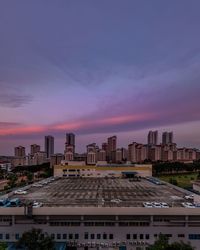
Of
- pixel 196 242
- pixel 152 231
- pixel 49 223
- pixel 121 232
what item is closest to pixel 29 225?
pixel 49 223

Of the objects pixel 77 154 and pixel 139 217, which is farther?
pixel 77 154

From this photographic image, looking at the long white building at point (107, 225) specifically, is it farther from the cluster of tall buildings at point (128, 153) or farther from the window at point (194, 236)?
the cluster of tall buildings at point (128, 153)

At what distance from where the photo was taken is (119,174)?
2967 cm

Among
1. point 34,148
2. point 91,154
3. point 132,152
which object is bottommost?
point 91,154

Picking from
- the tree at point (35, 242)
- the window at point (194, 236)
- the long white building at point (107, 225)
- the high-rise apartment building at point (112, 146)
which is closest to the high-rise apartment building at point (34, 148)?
the high-rise apartment building at point (112, 146)

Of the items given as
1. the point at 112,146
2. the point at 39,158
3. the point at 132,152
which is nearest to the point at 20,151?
the point at 39,158

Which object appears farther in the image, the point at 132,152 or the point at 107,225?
the point at 132,152

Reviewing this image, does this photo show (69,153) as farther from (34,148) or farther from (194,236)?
(194,236)

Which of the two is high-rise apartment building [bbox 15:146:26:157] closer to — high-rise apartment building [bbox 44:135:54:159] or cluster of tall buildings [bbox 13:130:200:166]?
high-rise apartment building [bbox 44:135:54:159]

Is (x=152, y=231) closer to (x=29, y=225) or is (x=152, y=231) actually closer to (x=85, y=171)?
(x=29, y=225)

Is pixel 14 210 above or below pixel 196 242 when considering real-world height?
above

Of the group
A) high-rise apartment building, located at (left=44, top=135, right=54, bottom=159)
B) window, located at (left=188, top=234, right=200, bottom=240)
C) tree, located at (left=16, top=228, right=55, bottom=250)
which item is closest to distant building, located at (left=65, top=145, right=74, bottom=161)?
high-rise apartment building, located at (left=44, top=135, right=54, bottom=159)

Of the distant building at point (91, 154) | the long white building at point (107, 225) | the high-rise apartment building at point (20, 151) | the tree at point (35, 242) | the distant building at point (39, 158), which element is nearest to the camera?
the tree at point (35, 242)

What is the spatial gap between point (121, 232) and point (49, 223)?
2.12 metres
